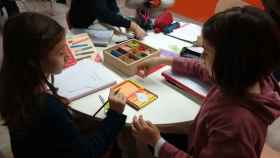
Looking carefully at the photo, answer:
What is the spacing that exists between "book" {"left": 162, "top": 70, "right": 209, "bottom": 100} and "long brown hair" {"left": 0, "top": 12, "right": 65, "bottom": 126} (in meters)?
0.53

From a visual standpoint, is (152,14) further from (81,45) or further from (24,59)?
(24,59)

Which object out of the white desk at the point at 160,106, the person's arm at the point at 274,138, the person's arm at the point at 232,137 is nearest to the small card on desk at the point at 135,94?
the white desk at the point at 160,106

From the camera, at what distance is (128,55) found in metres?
1.33

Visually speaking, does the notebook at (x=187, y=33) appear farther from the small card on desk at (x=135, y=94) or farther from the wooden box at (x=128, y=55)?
the small card on desk at (x=135, y=94)

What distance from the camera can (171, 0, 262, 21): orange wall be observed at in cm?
253

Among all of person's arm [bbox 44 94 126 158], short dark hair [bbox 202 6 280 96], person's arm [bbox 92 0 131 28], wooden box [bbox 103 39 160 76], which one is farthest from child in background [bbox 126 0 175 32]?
short dark hair [bbox 202 6 280 96]

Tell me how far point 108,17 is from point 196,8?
1164mm

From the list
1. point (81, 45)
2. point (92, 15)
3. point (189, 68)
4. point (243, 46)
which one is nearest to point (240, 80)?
point (243, 46)

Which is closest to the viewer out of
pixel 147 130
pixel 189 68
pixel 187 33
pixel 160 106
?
pixel 147 130

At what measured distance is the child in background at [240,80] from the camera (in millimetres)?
736

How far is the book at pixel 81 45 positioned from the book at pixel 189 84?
0.40 meters

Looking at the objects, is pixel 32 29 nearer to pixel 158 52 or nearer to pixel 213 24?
pixel 213 24

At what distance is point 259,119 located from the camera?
2.66ft

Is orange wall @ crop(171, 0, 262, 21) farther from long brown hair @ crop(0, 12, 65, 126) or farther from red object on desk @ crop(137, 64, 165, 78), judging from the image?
long brown hair @ crop(0, 12, 65, 126)
